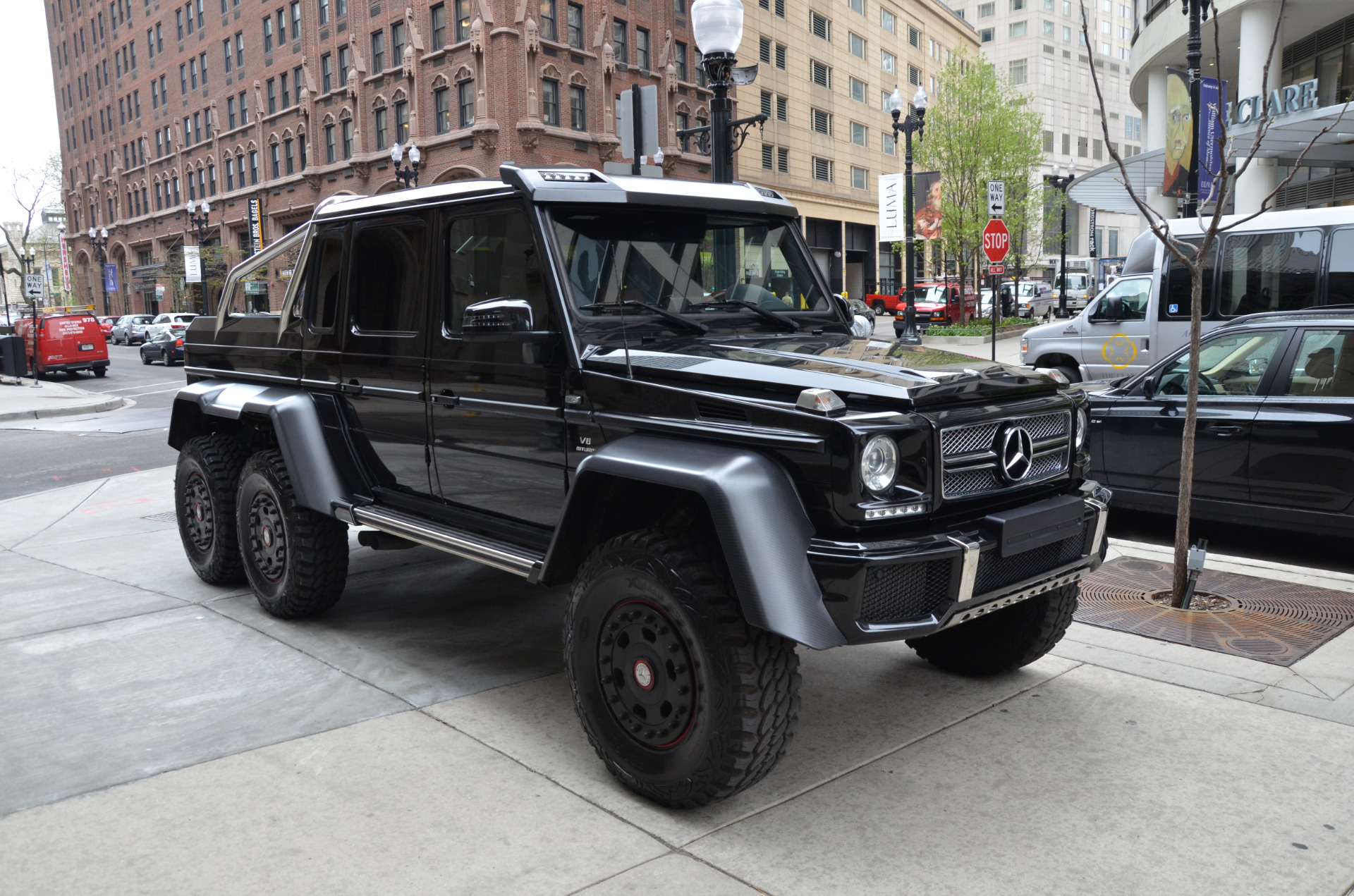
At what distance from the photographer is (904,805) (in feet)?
12.0

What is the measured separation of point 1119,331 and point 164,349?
112ft

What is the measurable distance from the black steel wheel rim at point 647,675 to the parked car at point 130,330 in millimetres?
56219

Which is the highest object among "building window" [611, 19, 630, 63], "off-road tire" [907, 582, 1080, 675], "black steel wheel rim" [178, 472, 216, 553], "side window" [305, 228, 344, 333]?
"building window" [611, 19, 630, 63]

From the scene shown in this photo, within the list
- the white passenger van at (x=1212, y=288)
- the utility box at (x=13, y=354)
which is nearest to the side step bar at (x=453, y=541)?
the white passenger van at (x=1212, y=288)

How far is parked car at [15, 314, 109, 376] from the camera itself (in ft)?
102

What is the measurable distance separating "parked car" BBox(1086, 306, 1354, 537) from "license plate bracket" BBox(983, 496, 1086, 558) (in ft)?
12.0

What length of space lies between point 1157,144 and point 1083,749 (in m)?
37.3

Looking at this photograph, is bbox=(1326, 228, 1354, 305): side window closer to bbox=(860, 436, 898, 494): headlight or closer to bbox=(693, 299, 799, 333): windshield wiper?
bbox=(693, 299, 799, 333): windshield wiper

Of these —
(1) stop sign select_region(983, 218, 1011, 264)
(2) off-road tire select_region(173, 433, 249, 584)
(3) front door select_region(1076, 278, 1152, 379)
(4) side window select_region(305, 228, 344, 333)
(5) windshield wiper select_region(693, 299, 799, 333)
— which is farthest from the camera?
(1) stop sign select_region(983, 218, 1011, 264)

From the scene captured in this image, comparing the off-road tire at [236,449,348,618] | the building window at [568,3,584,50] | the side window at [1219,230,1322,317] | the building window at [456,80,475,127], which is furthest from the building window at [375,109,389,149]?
the off-road tire at [236,449,348,618]

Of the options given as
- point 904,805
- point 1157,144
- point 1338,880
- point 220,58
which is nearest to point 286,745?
point 904,805

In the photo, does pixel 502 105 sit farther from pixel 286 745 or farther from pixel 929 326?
pixel 286 745

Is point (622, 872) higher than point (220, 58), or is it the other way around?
point (220, 58)

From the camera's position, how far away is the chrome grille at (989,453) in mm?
3500
